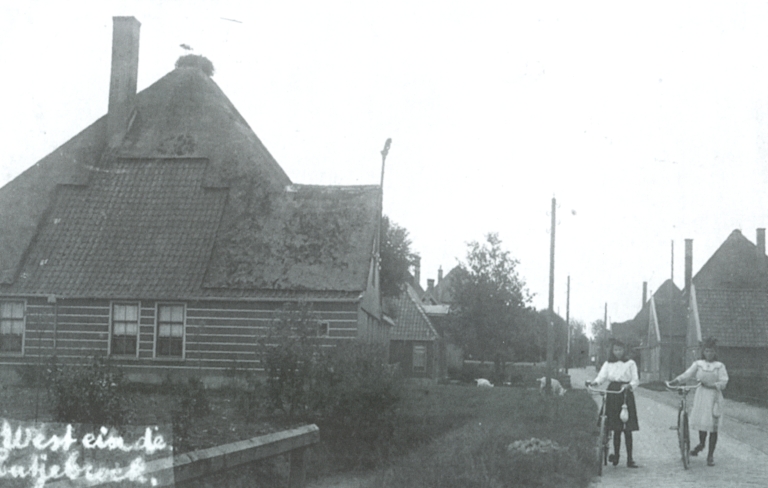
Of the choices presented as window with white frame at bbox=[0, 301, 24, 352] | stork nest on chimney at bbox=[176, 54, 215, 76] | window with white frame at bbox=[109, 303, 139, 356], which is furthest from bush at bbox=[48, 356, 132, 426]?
stork nest on chimney at bbox=[176, 54, 215, 76]

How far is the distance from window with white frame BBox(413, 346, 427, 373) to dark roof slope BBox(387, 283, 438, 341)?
605 mm

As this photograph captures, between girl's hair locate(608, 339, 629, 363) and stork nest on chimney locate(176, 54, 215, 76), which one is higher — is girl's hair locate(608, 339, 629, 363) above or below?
below

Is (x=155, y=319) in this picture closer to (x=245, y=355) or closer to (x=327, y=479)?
(x=245, y=355)

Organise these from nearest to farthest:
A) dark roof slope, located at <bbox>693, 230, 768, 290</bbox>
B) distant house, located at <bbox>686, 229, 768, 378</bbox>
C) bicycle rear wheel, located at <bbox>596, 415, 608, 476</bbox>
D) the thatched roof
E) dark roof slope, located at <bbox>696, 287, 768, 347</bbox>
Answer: bicycle rear wheel, located at <bbox>596, 415, 608, 476</bbox> < the thatched roof < distant house, located at <bbox>686, 229, 768, 378</bbox> < dark roof slope, located at <bbox>696, 287, 768, 347</bbox> < dark roof slope, located at <bbox>693, 230, 768, 290</bbox>

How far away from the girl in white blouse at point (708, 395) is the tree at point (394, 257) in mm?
28145

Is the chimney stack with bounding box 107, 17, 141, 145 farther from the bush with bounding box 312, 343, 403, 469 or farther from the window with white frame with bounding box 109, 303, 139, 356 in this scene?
the bush with bounding box 312, 343, 403, 469

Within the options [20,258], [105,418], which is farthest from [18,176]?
[105,418]

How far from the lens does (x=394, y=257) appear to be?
41375 millimetres

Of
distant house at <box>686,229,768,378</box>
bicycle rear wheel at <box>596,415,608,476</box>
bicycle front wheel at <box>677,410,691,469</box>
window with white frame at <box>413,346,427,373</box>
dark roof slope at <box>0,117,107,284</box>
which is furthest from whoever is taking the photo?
window with white frame at <box>413,346,427,373</box>

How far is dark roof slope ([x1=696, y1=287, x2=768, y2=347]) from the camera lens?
47.1m

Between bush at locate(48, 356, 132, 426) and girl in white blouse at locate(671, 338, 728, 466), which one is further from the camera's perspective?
girl in white blouse at locate(671, 338, 728, 466)

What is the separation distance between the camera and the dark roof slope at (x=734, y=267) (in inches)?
2194

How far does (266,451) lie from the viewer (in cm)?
765

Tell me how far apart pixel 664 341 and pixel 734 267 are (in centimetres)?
1035
